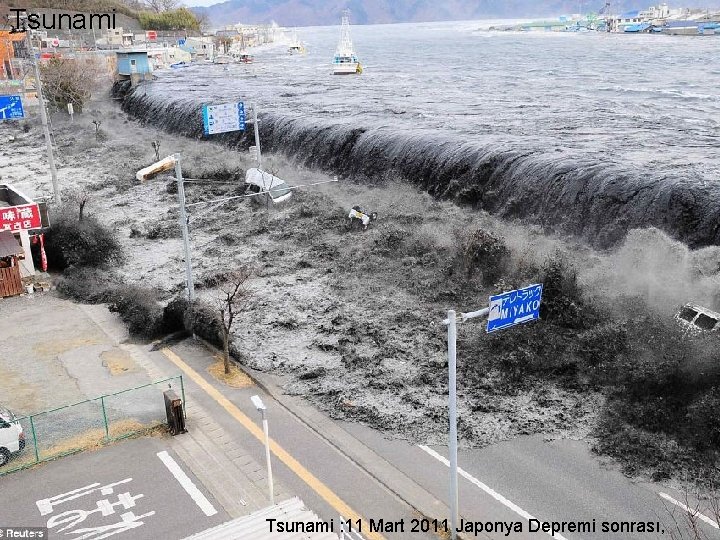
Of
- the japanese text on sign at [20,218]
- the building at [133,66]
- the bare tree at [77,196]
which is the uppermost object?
the building at [133,66]

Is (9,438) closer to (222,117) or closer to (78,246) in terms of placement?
(78,246)

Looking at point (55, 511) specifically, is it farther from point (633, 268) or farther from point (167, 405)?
point (633, 268)

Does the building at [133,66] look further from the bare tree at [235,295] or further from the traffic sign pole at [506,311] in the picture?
the traffic sign pole at [506,311]

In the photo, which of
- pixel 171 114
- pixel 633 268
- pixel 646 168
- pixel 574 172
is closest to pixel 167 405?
pixel 633 268

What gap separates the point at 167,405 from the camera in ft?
55.7

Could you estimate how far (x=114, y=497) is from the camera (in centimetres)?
1464

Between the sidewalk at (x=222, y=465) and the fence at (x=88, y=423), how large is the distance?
0.96 metres

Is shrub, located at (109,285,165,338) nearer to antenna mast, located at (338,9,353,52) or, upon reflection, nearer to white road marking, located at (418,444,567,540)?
white road marking, located at (418,444,567,540)

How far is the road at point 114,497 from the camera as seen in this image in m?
13.7

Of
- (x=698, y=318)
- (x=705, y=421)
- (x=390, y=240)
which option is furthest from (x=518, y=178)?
(x=705, y=421)

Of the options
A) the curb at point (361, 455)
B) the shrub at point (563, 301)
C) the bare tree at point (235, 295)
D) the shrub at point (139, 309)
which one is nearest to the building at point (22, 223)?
the shrub at point (139, 309)

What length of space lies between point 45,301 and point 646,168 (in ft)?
88.5

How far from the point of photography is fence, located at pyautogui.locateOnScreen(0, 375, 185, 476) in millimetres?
15953

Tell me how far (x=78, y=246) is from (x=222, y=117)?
8768 millimetres
